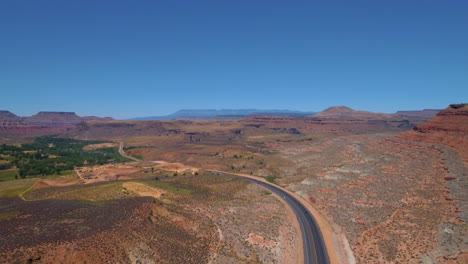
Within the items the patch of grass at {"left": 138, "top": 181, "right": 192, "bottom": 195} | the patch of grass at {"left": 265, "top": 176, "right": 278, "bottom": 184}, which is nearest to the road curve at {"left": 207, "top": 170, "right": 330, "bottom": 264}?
the patch of grass at {"left": 265, "top": 176, "right": 278, "bottom": 184}

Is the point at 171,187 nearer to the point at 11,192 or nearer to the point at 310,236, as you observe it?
the point at 11,192

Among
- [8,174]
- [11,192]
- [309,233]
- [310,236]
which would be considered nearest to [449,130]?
[309,233]

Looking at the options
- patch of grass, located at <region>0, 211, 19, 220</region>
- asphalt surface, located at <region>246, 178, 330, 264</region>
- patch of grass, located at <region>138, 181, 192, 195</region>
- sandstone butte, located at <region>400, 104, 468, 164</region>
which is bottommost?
asphalt surface, located at <region>246, 178, 330, 264</region>

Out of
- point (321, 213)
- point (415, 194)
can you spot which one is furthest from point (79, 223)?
point (415, 194)

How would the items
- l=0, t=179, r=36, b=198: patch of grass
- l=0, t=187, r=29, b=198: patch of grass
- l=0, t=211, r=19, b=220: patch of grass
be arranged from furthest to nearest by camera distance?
l=0, t=179, r=36, b=198: patch of grass
l=0, t=187, r=29, b=198: patch of grass
l=0, t=211, r=19, b=220: patch of grass

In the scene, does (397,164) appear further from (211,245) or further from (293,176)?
(211,245)

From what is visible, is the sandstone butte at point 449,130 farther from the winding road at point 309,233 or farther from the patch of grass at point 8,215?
the patch of grass at point 8,215

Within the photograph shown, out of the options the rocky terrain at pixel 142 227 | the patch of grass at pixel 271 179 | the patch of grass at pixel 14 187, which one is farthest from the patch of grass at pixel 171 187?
the patch of grass at pixel 271 179

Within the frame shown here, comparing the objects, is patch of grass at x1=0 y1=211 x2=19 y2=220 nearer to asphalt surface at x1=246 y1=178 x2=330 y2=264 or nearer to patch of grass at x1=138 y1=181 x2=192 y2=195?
patch of grass at x1=138 y1=181 x2=192 y2=195
